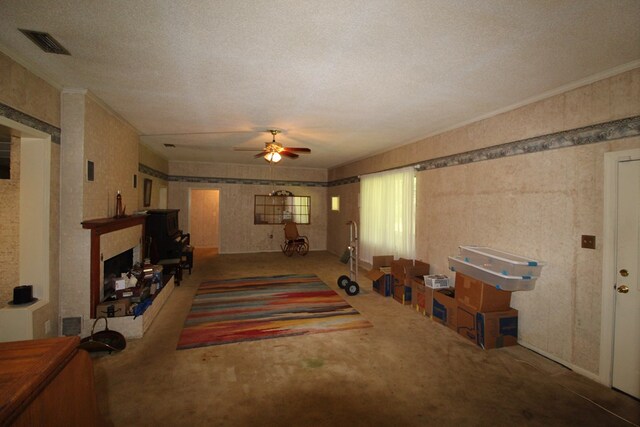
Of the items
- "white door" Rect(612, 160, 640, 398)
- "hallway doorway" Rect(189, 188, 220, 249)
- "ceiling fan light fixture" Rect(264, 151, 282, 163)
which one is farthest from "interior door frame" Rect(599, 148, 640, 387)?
"hallway doorway" Rect(189, 188, 220, 249)

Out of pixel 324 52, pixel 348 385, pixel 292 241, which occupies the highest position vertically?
pixel 324 52

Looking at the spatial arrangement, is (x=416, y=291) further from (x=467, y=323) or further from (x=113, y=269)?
(x=113, y=269)

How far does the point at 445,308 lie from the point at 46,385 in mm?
3680

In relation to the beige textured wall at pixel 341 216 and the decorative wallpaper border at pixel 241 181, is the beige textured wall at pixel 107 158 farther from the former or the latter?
the beige textured wall at pixel 341 216

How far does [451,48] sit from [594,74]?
1.40 metres

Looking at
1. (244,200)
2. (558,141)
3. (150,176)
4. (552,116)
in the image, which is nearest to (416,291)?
(558,141)

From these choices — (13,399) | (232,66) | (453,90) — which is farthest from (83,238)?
(453,90)

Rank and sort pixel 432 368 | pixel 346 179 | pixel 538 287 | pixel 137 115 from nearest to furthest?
pixel 432 368, pixel 538 287, pixel 137 115, pixel 346 179

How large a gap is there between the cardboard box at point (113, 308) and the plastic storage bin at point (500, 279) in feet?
12.4

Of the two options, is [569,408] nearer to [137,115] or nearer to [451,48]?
[451,48]

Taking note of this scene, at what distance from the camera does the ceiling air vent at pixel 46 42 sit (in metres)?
1.99

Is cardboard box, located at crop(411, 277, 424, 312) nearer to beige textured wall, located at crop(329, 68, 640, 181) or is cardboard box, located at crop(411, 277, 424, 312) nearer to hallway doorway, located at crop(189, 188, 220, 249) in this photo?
beige textured wall, located at crop(329, 68, 640, 181)

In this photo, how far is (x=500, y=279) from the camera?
2.88 m

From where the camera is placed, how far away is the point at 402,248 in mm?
5156
